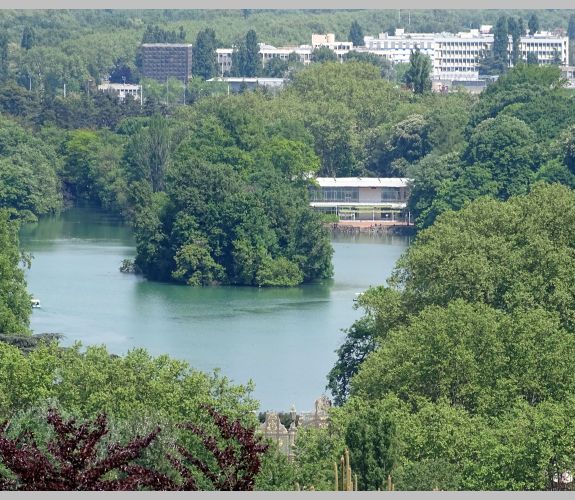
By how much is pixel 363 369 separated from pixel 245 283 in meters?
26.6

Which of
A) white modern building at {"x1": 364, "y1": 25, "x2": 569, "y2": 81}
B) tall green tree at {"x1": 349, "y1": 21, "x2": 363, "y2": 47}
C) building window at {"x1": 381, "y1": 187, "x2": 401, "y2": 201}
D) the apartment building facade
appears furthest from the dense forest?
tall green tree at {"x1": 349, "y1": 21, "x2": 363, "y2": 47}

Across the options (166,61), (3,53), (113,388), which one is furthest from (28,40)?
(113,388)

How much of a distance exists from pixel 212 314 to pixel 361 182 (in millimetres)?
29556

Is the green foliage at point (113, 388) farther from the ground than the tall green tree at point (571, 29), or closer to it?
closer to it

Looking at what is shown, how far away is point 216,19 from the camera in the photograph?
17150 cm

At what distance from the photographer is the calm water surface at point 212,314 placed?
44281mm

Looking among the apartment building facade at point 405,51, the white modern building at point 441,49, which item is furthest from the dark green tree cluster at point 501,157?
the white modern building at point 441,49

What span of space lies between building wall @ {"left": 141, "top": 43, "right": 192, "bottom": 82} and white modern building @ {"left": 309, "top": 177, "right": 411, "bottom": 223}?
5996 centimetres

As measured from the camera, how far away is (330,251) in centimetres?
6053

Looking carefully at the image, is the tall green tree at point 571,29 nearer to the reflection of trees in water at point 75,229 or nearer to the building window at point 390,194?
the building window at point 390,194

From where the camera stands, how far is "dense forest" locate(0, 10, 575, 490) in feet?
90.7

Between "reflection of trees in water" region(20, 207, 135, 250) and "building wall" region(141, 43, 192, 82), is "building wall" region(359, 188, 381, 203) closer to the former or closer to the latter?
"reflection of trees in water" region(20, 207, 135, 250)

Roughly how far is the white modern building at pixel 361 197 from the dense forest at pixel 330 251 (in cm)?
135

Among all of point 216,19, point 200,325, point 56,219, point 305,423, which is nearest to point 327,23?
point 216,19
